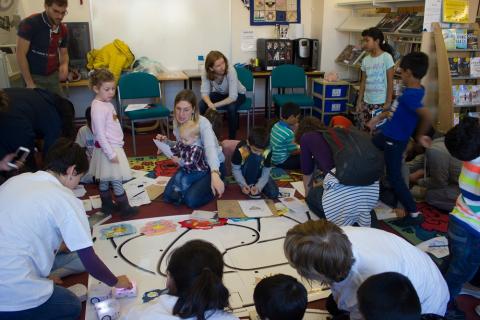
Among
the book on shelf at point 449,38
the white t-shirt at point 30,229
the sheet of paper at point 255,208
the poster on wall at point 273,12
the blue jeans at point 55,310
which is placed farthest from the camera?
the poster on wall at point 273,12

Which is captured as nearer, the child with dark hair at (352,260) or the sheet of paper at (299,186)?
the child with dark hair at (352,260)

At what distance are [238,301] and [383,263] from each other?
0.85 metres

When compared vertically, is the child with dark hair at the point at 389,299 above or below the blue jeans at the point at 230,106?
below

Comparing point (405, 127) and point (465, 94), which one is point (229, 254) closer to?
point (405, 127)

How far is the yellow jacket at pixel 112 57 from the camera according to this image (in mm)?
4875

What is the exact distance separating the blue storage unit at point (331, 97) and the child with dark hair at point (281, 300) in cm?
410

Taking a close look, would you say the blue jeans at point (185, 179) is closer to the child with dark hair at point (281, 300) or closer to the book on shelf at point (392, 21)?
the child with dark hair at point (281, 300)

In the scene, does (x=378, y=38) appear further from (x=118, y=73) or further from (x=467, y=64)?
(x=118, y=73)

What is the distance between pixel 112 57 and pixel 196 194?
2.63 m

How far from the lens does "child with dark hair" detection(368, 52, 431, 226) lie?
2629 mm

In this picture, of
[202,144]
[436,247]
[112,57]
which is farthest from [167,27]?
[436,247]

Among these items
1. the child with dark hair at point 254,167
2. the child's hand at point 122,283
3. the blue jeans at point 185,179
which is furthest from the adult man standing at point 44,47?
the child's hand at point 122,283

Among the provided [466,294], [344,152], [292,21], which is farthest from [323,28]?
[466,294]

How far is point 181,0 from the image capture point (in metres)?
5.30
